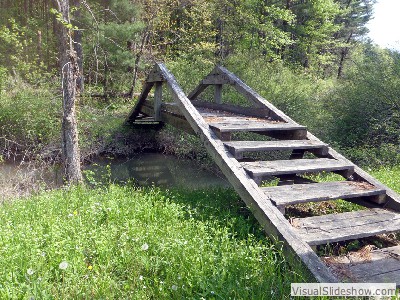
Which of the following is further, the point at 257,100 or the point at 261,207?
the point at 257,100

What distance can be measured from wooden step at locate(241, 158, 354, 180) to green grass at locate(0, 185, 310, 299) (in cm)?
56

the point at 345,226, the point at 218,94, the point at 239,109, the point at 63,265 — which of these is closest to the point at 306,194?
the point at 345,226

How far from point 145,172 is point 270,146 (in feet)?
19.5

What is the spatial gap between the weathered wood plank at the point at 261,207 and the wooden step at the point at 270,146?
116 mm

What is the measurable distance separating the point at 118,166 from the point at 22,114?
3.26m

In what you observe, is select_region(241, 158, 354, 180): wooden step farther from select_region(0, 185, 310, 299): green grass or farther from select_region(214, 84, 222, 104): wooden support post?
select_region(214, 84, 222, 104): wooden support post

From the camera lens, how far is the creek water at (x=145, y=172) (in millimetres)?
8336

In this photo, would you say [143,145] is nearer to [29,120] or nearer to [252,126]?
[29,120]

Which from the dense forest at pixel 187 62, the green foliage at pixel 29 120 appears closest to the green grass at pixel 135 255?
the dense forest at pixel 187 62

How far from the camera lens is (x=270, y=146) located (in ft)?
15.0

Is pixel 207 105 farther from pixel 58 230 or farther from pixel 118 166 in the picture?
pixel 58 230

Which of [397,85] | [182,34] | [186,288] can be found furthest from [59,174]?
[182,34]

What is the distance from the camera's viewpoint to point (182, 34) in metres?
17.6

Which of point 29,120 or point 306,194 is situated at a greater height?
point 306,194
